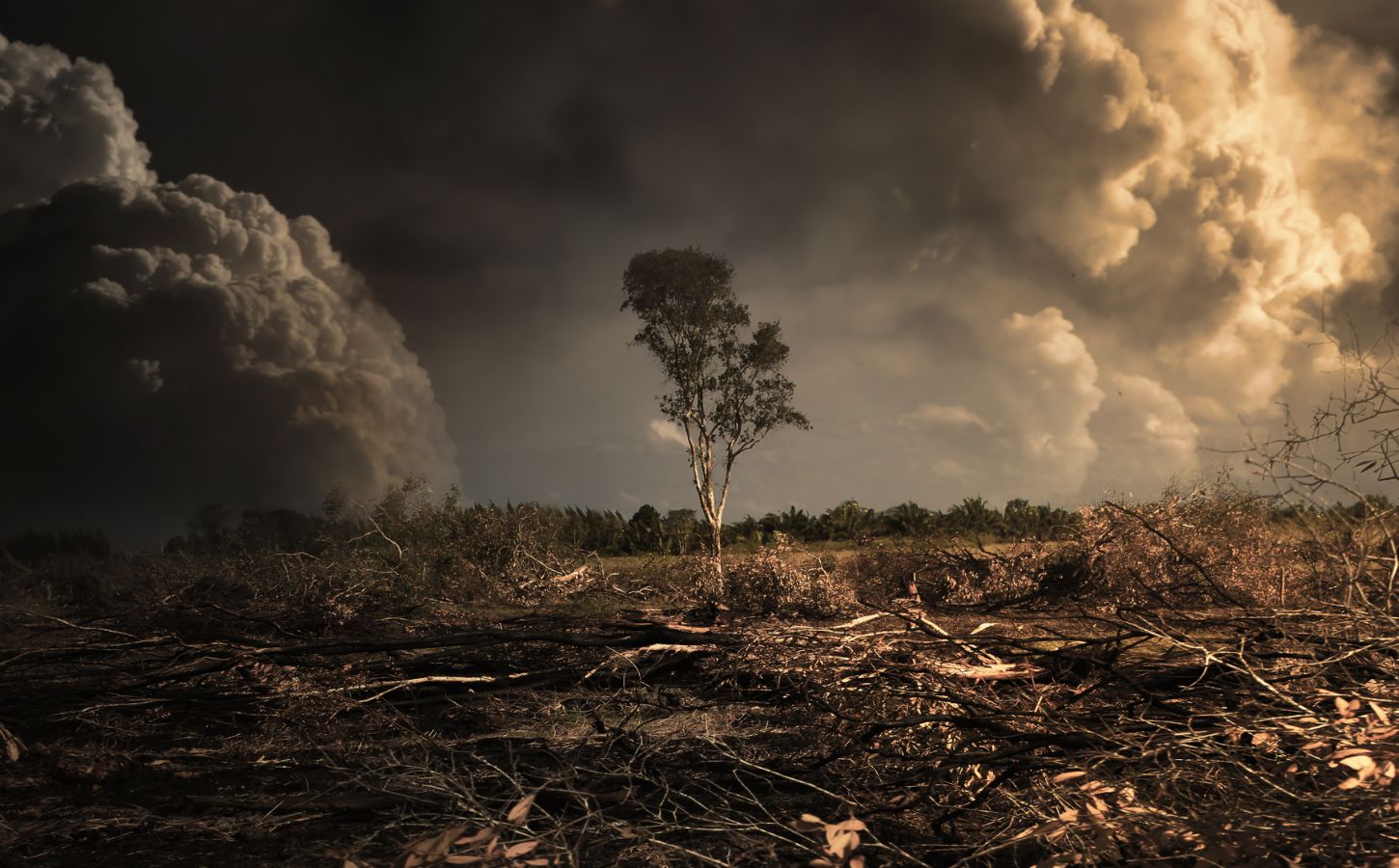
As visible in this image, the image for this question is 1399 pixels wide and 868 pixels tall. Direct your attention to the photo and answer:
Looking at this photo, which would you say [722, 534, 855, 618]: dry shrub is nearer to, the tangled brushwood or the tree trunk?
the tangled brushwood

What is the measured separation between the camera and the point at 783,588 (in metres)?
7.39

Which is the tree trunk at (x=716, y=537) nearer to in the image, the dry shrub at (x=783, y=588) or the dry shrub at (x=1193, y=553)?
the dry shrub at (x=783, y=588)

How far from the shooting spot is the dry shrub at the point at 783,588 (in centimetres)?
693

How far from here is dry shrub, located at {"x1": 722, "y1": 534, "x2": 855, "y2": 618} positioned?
6926mm

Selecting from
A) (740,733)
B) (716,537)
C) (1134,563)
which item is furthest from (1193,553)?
(716,537)

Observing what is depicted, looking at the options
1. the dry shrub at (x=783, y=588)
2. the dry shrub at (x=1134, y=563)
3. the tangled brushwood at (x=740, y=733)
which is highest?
the dry shrub at (x=1134, y=563)

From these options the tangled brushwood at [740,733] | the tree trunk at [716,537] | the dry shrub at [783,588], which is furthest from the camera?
the tree trunk at [716,537]

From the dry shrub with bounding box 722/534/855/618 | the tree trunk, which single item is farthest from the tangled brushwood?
the tree trunk

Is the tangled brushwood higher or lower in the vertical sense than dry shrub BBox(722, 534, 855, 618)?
lower

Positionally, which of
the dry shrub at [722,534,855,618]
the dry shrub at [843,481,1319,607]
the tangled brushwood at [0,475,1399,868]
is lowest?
the tangled brushwood at [0,475,1399,868]

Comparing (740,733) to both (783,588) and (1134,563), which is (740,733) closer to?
(783,588)

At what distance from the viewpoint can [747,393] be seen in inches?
764

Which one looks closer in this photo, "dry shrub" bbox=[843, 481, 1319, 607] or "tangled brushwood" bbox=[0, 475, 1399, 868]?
"tangled brushwood" bbox=[0, 475, 1399, 868]

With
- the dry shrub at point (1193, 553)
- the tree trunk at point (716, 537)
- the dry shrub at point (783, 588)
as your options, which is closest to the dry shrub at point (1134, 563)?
the dry shrub at point (1193, 553)
